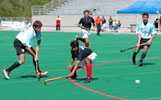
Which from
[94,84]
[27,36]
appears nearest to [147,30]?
[94,84]

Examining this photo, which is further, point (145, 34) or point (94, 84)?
point (145, 34)

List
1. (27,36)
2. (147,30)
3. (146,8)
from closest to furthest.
→ 1. (27,36)
2. (147,30)
3. (146,8)

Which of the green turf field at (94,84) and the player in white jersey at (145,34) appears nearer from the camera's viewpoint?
the green turf field at (94,84)

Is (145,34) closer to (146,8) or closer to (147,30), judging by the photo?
(147,30)

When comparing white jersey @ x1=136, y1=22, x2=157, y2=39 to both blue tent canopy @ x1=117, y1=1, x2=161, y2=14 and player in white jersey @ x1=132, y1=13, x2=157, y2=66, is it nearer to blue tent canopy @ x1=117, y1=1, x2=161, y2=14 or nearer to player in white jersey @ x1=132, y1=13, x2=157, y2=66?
player in white jersey @ x1=132, y1=13, x2=157, y2=66

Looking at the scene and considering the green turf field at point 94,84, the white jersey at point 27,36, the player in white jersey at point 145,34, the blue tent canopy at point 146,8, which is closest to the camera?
the green turf field at point 94,84

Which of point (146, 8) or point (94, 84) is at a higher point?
point (146, 8)

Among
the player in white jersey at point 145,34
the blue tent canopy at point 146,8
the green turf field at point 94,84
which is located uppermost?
the blue tent canopy at point 146,8

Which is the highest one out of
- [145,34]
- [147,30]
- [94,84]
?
[147,30]

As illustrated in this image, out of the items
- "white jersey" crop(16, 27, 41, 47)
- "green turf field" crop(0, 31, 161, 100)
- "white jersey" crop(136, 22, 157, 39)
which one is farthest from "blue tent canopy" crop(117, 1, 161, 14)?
"white jersey" crop(16, 27, 41, 47)

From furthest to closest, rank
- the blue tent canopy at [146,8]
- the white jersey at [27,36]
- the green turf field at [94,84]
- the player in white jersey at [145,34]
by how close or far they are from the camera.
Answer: the blue tent canopy at [146,8] → the player in white jersey at [145,34] → the white jersey at [27,36] → the green turf field at [94,84]

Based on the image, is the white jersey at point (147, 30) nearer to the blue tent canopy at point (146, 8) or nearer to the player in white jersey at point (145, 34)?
the player in white jersey at point (145, 34)

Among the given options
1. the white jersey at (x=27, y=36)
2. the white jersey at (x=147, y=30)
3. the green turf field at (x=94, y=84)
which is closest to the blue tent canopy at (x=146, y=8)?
the green turf field at (x=94, y=84)

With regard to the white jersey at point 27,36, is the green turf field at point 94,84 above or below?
below
